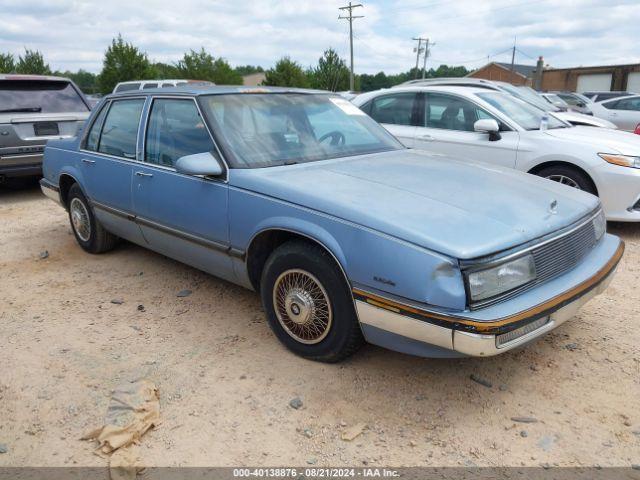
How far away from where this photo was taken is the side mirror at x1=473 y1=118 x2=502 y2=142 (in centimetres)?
596

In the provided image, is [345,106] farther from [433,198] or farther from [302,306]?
[302,306]

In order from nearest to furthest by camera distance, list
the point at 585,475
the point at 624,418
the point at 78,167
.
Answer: the point at 585,475 < the point at 624,418 < the point at 78,167

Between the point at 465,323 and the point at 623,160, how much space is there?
13.7 ft

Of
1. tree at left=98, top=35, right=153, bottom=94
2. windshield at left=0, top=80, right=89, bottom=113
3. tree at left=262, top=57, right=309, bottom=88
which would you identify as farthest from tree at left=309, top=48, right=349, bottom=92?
windshield at left=0, top=80, right=89, bottom=113

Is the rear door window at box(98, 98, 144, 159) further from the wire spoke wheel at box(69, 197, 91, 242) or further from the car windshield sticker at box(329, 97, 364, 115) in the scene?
the car windshield sticker at box(329, 97, 364, 115)

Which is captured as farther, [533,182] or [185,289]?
[185,289]

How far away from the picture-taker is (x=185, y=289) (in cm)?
439

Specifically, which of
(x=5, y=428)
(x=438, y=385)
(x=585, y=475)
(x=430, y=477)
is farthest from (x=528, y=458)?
(x=5, y=428)

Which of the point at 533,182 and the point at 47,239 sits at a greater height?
the point at 533,182

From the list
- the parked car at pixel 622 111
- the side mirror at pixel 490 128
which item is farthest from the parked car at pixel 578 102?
the side mirror at pixel 490 128

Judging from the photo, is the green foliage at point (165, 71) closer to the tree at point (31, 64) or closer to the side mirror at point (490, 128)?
the tree at point (31, 64)

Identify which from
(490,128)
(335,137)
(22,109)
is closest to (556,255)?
(335,137)

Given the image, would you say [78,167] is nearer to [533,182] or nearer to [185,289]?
[185,289]

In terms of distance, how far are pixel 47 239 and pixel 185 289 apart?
2479 millimetres
